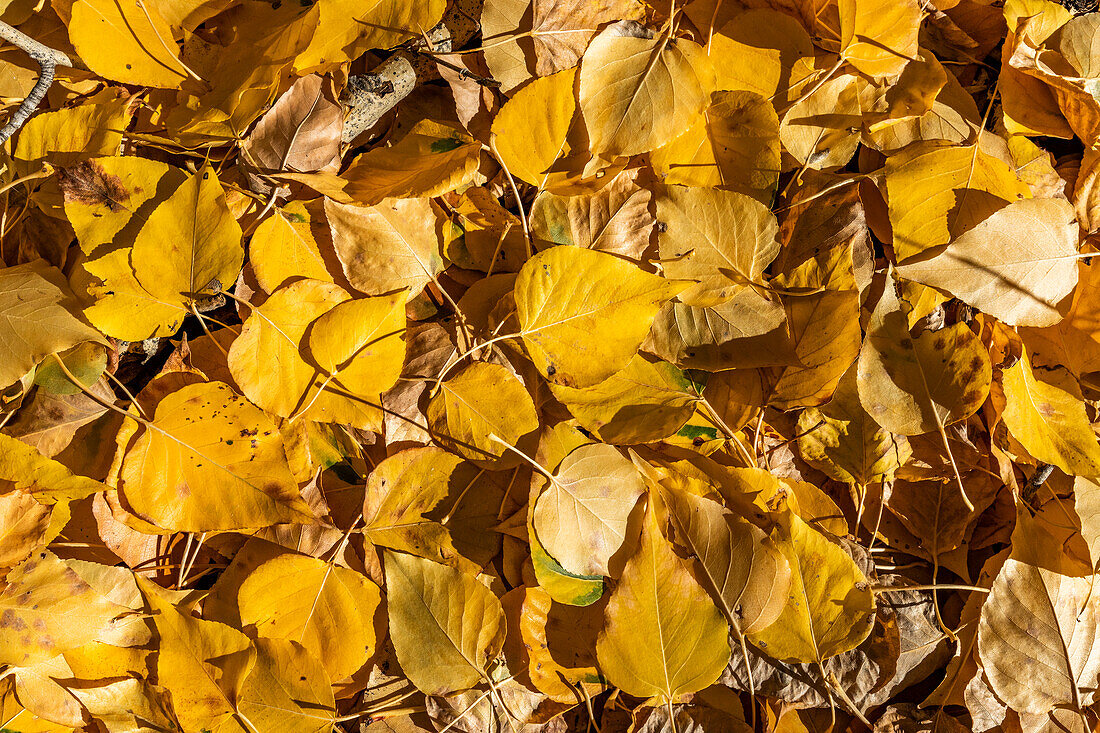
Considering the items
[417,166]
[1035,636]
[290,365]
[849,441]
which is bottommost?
[1035,636]

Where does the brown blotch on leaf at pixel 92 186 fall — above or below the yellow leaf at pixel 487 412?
above

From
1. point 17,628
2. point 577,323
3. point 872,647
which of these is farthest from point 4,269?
point 872,647

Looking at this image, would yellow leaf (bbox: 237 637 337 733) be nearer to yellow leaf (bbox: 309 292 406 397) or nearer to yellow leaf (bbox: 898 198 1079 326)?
yellow leaf (bbox: 309 292 406 397)

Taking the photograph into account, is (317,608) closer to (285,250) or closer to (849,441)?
(285,250)

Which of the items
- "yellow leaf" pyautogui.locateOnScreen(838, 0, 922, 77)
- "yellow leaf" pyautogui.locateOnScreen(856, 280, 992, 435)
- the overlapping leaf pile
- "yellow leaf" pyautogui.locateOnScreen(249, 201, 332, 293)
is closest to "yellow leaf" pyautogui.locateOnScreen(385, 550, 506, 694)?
the overlapping leaf pile

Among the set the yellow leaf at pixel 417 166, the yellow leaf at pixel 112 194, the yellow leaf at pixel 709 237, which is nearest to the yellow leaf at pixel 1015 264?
the yellow leaf at pixel 709 237

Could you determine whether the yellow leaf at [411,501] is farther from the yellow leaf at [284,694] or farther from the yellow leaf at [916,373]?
the yellow leaf at [916,373]

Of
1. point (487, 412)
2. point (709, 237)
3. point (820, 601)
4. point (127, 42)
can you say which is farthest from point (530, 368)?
point (127, 42)
